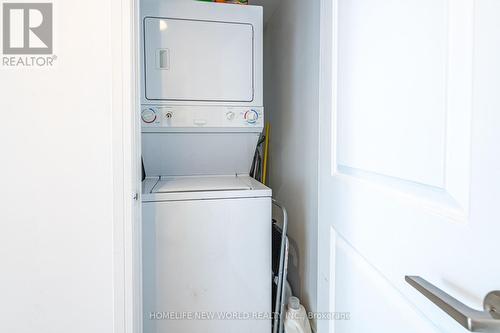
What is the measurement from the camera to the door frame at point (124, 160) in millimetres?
1087

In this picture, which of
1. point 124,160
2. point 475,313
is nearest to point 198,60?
point 124,160

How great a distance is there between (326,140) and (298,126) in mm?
968

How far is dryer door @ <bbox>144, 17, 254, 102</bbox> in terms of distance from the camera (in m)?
1.70

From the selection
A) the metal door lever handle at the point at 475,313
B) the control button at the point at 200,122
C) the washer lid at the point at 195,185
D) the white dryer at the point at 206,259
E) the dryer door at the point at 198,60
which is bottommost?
the white dryer at the point at 206,259

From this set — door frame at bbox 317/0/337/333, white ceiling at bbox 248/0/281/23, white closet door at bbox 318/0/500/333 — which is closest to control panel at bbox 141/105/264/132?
door frame at bbox 317/0/337/333

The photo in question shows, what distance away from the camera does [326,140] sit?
3.76 feet

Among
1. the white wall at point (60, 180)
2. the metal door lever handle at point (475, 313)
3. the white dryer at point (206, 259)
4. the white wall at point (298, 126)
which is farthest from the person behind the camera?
the white wall at point (298, 126)

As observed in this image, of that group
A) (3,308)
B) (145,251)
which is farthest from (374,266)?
(3,308)

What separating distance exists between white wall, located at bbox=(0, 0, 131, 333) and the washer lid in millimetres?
476

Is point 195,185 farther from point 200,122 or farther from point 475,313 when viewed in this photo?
point 475,313

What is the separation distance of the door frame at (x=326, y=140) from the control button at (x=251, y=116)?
2.35 ft

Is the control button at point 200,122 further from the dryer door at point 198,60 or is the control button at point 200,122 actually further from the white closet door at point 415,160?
the white closet door at point 415,160

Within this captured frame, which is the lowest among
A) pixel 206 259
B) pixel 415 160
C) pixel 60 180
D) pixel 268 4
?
pixel 206 259

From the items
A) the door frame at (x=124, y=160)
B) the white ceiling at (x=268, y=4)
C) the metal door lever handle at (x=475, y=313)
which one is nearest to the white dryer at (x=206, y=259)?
the door frame at (x=124, y=160)
